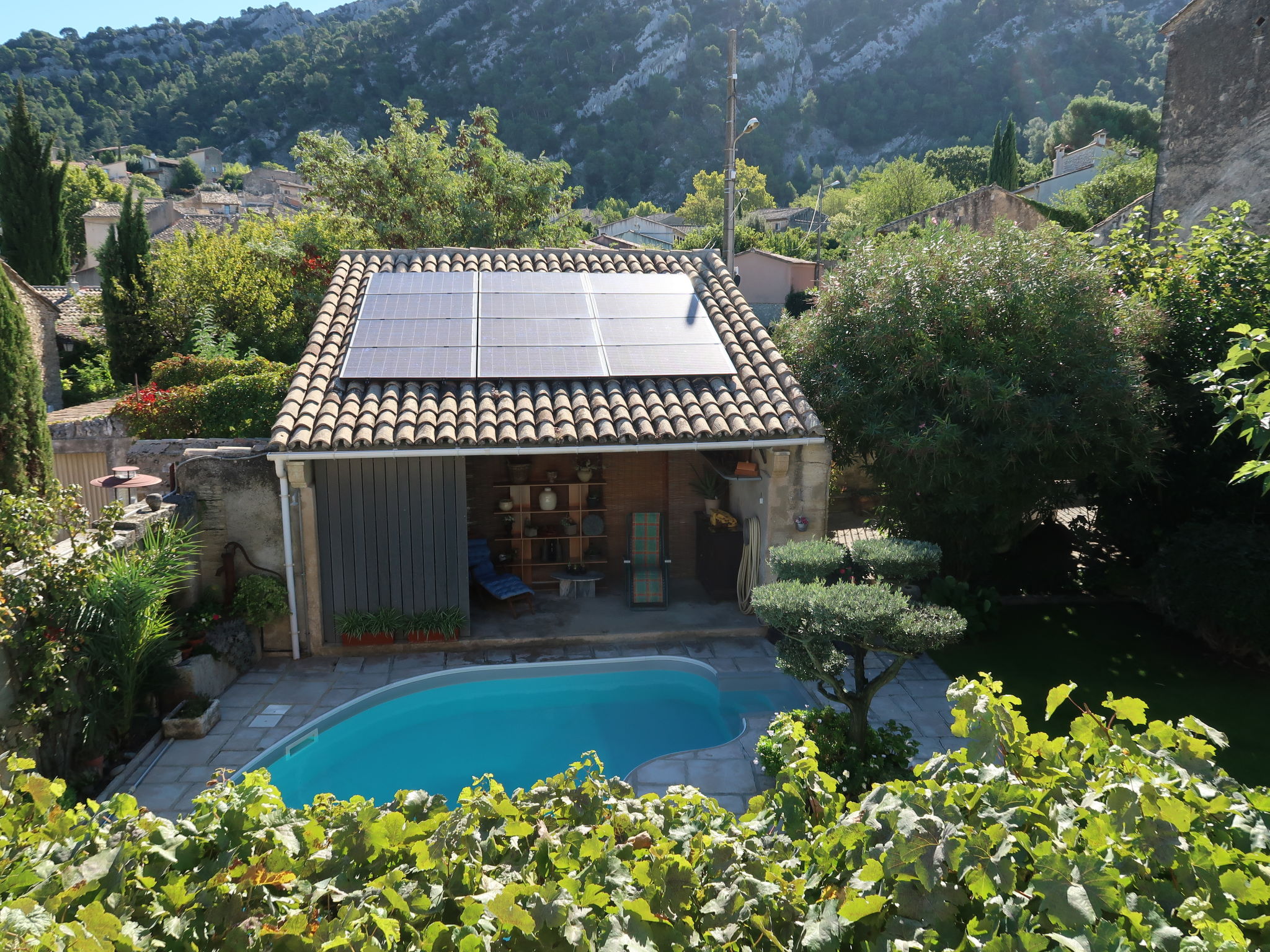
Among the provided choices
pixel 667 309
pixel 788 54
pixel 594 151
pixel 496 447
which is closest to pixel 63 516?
pixel 496 447

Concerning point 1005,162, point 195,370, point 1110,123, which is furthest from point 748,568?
point 1110,123

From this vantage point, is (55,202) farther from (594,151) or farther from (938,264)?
(594,151)

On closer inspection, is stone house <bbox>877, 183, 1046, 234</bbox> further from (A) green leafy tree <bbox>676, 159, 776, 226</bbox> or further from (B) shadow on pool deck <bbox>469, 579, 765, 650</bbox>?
(A) green leafy tree <bbox>676, 159, 776, 226</bbox>

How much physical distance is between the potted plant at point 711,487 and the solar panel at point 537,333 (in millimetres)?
3420

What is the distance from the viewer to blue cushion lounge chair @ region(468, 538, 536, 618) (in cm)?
1321

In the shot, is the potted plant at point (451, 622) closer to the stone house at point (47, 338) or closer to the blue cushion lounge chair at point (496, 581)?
the blue cushion lounge chair at point (496, 581)

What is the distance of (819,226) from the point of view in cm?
6744

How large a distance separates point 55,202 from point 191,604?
37.0 m

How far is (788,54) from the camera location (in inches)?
4715

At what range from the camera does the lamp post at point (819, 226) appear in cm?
4044

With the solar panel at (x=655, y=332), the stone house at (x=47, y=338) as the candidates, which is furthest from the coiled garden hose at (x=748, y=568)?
the stone house at (x=47, y=338)

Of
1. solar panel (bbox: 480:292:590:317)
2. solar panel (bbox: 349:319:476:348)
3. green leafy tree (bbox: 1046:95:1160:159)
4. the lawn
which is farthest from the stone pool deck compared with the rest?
green leafy tree (bbox: 1046:95:1160:159)

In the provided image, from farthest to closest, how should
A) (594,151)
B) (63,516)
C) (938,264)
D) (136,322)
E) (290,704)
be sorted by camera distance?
1. (594,151)
2. (136,322)
3. (938,264)
4. (290,704)
5. (63,516)

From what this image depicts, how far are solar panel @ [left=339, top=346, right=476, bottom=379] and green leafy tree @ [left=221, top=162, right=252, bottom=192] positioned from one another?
3545 inches
